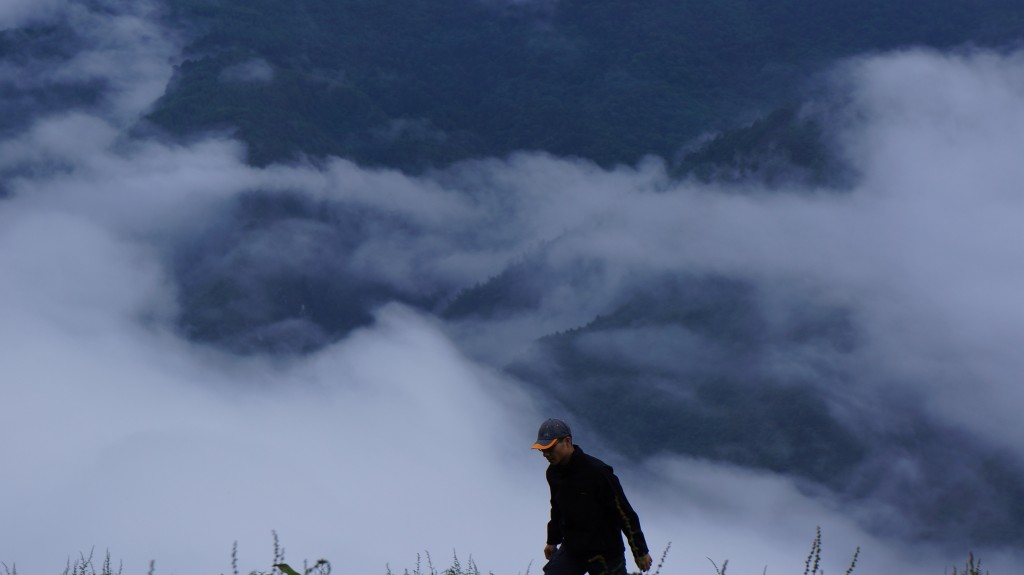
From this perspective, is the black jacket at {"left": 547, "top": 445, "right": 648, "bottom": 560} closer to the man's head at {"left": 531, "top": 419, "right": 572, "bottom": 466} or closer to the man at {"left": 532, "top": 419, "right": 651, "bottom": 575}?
the man at {"left": 532, "top": 419, "right": 651, "bottom": 575}

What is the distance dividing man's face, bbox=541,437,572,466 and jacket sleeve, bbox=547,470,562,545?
422 millimetres

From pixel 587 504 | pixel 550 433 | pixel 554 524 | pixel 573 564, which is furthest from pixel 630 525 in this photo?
pixel 554 524

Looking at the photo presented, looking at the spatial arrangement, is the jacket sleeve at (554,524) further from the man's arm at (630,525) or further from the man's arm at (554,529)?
the man's arm at (630,525)

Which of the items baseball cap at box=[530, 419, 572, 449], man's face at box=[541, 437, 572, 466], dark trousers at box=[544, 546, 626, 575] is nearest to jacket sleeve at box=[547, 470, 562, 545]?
dark trousers at box=[544, 546, 626, 575]

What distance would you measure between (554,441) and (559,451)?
5.6 inches

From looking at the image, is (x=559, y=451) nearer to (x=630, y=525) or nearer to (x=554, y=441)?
(x=554, y=441)

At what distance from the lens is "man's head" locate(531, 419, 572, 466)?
955cm

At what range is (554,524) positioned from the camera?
1029cm

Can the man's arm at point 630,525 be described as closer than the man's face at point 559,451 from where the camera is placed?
Yes

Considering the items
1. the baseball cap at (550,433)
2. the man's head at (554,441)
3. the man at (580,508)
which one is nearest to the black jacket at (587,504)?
the man at (580,508)

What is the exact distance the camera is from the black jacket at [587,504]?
984 cm

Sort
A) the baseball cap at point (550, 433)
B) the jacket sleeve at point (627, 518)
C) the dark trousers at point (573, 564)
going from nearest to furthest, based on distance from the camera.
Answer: the jacket sleeve at point (627, 518)
the baseball cap at point (550, 433)
the dark trousers at point (573, 564)

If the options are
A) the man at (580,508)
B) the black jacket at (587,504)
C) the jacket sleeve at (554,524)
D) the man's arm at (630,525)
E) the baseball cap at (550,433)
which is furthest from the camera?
the jacket sleeve at (554,524)

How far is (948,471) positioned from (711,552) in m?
36.6
